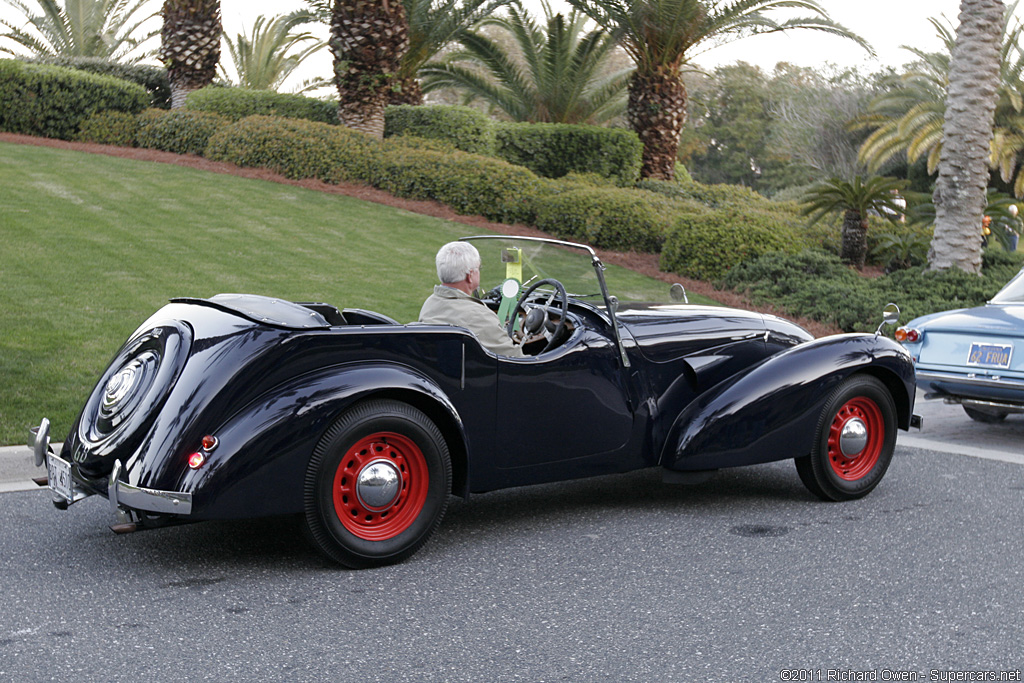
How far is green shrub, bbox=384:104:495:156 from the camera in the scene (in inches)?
728

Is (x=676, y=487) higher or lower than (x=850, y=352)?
lower

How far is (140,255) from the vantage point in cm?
1085

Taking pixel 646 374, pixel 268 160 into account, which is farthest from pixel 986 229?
pixel 646 374

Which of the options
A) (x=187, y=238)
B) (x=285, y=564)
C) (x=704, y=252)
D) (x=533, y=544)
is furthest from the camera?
(x=704, y=252)

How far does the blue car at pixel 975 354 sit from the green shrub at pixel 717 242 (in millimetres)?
6624

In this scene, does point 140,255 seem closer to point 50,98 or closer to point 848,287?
point 848,287

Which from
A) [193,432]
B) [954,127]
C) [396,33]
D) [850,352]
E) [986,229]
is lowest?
[193,432]

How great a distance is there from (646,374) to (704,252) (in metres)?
9.53

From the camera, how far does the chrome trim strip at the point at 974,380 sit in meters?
6.67

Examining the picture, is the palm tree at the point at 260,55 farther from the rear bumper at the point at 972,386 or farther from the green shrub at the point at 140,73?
the rear bumper at the point at 972,386

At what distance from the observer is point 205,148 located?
57.8 feet

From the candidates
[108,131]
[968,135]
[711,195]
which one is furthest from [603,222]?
[108,131]

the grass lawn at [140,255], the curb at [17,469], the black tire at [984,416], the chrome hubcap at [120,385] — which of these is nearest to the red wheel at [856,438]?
the black tire at [984,416]

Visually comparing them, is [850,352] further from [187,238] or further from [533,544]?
[187,238]
